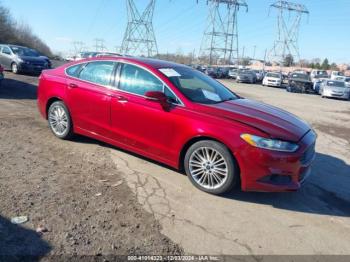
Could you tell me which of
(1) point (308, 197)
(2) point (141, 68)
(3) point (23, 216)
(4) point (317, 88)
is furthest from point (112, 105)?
(4) point (317, 88)

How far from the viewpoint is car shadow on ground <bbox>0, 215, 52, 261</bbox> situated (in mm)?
3145

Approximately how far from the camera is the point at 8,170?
4.98 meters

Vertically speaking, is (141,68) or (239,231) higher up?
(141,68)

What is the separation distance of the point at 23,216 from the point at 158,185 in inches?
69.9

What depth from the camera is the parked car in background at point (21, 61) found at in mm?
19391

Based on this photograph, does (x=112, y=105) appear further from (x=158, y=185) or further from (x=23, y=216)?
(x=23, y=216)

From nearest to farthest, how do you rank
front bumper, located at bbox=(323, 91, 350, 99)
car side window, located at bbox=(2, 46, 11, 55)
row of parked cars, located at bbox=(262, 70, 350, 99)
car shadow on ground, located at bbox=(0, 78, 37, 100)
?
car shadow on ground, located at bbox=(0, 78, 37, 100)
car side window, located at bbox=(2, 46, 11, 55)
front bumper, located at bbox=(323, 91, 350, 99)
row of parked cars, located at bbox=(262, 70, 350, 99)

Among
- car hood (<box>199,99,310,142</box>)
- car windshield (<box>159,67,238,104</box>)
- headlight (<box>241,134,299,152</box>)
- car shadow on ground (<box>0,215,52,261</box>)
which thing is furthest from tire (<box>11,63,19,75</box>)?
headlight (<box>241,134,299,152</box>)

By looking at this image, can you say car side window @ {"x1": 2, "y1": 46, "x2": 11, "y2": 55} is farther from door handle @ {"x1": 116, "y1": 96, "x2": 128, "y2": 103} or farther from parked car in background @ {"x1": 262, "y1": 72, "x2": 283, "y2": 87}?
parked car in background @ {"x1": 262, "y1": 72, "x2": 283, "y2": 87}

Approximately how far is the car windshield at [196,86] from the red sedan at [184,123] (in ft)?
0.07

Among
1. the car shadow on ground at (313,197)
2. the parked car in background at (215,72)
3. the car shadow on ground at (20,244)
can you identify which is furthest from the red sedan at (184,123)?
the parked car in background at (215,72)

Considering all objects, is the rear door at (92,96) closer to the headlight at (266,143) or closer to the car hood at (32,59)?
the headlight at (266,143)

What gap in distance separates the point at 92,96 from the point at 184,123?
1.86 m

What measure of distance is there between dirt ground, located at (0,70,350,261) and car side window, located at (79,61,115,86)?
3.85ft
